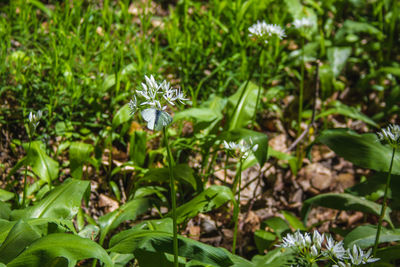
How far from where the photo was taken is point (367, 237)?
198 centimetres

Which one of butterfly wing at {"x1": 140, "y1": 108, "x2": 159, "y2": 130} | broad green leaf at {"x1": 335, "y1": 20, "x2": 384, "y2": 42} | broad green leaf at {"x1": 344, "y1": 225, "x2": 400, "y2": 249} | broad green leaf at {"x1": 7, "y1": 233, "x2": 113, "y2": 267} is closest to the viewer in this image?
butterfly wing at {"x1": 140, "y1": 108, "x2": 159, "y2": 130}

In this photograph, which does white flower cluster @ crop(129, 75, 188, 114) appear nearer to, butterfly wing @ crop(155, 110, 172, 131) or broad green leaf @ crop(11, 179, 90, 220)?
butterfly wing @ crop(155, 110, 172, 131)

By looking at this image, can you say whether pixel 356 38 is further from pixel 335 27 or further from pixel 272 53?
pixel 272 53

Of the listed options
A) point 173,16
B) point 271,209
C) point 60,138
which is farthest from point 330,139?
point 173,16

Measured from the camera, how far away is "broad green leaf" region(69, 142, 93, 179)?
2344 millimetres

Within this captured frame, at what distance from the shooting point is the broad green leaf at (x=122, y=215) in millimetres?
2123

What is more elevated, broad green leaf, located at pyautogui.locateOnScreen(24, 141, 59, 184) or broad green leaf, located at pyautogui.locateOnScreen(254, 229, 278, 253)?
broad green leaf, located at pyautogui.locateOnScreen(24, 141, 59, 184)

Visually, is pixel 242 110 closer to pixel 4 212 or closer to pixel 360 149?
pixel 360 149

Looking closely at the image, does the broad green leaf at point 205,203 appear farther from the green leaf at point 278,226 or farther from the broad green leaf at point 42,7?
the broad green leaf at point 42,7

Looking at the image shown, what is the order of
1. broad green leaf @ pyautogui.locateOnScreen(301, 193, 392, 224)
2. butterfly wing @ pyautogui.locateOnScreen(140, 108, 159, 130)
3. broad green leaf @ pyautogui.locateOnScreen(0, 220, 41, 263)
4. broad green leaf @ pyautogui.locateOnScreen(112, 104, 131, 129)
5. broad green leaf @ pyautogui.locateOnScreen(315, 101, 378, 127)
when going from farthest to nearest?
broad green leaf @ pyautogui.locateOnScreen(315, 101, 378, 127), broad green leaf @ pyautogui.locateOnScreen(112, 104, 131, 129), broad green leaf @ pyautogui.locateOnScreen(301, 193, 392, 224), broad green leaf @ pyautogui.locateOnScreen(0, 220, 41, 263), butterfly wing @ pyautogui.locateOnScreen(140, 108, 159, 130)

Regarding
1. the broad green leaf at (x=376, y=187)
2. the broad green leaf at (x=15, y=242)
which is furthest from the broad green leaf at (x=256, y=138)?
the broad green leaf at (x=15, y=242)

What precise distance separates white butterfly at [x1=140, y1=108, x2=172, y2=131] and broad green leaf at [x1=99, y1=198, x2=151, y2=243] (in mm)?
1072

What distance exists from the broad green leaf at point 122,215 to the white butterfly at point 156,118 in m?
1.07

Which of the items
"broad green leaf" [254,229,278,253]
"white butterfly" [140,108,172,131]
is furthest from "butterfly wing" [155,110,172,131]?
"broad green leaf" [254,229,278,253]
